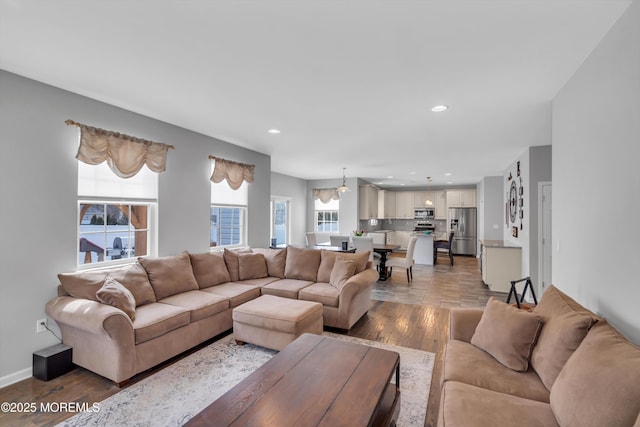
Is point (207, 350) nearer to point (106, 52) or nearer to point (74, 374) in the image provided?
point (74, 374)

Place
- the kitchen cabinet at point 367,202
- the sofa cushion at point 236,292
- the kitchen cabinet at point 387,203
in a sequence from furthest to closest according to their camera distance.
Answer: the kitchen cabinet at point 387,203, the kitchen cabinet at point 367,202, the sofa cushion at point 236,292

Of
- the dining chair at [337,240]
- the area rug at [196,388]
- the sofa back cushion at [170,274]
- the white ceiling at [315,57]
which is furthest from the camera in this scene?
the dining chair at [337,240]

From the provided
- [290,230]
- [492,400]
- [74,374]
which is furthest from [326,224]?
[492,400]

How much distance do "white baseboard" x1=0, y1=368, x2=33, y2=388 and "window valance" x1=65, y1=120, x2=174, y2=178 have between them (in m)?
1.96

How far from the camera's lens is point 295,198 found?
893cm

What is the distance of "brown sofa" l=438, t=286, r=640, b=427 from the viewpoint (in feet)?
3.87

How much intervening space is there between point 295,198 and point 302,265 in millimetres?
4674

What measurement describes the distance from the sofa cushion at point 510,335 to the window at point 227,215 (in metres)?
3.86

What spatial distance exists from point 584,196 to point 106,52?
3765 mm

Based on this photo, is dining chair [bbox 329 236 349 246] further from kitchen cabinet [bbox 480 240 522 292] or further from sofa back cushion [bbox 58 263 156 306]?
sofa back cushion [bbox 58 263 156 306]

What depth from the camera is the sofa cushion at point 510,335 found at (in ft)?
6.12

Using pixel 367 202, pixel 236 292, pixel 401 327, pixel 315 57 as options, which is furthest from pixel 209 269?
pixel 367 202

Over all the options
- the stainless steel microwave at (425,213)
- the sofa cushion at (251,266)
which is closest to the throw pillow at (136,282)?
the sofa cushion at (251,266)

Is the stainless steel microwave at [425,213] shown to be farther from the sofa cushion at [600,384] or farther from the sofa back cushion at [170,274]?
the sofa cushion at [600,384]
